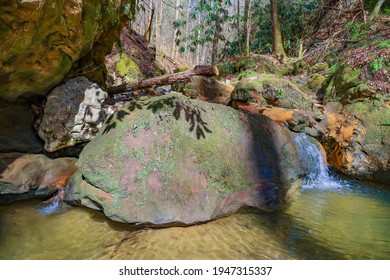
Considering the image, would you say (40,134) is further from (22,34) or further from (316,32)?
(316,32)

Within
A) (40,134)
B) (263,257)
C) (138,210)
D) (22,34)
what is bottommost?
(263,257)

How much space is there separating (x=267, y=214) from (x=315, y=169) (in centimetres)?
219

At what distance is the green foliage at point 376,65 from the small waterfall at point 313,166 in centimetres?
234

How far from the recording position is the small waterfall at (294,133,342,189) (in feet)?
→ 15.7

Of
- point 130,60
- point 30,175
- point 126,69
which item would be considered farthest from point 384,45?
point 130,60

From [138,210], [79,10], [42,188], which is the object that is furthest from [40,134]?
[138,210]

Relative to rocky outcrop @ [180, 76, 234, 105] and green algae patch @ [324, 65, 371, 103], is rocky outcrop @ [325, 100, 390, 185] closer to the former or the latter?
green algae patch @ [324, 65, 371, 103]

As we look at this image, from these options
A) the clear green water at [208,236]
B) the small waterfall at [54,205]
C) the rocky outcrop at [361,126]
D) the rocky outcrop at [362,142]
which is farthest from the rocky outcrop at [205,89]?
the small waterfall at [54,205]

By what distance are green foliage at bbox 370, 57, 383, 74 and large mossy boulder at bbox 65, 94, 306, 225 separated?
3.48m

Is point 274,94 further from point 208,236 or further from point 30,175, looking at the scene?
point 30,175

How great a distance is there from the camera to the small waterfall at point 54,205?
3.44 meters

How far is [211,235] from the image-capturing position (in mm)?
2871

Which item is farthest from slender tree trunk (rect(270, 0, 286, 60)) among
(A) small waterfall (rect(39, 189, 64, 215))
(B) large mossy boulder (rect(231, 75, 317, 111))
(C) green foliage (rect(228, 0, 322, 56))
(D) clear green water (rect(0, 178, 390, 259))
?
(A) small waterfall (rect(39, 189, 64, 215))

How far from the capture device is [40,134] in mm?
3902
